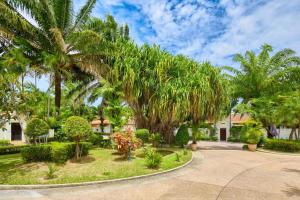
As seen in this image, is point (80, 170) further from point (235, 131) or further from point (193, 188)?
point (235, 131)

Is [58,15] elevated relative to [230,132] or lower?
elevated

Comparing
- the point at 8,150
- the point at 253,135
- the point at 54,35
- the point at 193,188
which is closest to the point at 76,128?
the point at 193,188

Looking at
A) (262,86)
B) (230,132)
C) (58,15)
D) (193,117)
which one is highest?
(58,15)

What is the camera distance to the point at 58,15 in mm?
16906

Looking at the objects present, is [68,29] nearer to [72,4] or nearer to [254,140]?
[72,4]

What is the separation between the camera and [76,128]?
11.3 m

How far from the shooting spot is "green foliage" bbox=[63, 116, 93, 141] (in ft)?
37.1

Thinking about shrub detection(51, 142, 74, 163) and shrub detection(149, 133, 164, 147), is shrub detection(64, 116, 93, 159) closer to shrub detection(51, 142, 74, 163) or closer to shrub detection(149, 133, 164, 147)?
shrub detection(51, 142, 74, 163)

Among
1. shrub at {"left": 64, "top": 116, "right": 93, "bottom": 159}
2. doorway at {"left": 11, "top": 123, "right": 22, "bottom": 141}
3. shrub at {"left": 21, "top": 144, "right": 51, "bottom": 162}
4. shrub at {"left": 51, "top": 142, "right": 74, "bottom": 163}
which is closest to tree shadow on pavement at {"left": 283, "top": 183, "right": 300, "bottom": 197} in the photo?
shrub at {"left": 64, "top": 116, "right": 93, "bottom": 159}

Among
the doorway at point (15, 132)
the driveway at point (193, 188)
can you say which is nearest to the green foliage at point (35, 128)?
the driveway at point (193, 188)

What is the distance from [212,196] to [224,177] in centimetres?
282

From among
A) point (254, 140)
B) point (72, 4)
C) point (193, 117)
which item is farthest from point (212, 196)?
point (72, 4)

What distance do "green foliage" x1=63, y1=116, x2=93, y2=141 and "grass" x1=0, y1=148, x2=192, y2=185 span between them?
135 centimetres

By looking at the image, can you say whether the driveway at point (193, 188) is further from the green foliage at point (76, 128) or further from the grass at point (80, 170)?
the green foliage at point (76, 128)
